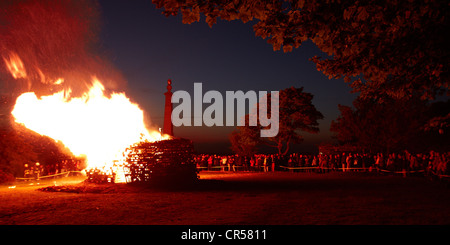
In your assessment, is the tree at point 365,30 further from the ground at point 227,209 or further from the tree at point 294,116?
the tree at point 294,116

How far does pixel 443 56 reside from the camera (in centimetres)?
791

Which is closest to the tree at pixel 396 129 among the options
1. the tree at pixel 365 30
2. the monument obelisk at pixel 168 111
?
the monument obelisk at pixel 168 111

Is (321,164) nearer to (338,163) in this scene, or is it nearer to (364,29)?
(338,163)

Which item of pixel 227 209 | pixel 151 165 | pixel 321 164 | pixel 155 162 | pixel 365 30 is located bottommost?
pixel 227 209

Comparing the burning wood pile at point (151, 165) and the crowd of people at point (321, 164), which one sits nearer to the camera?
the burning wood pile at point (151, 165)

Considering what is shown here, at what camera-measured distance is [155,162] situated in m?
16.9

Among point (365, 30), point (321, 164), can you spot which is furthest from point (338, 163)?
point (365, 30)

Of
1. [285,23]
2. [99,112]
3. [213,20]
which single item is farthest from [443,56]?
[99,112]

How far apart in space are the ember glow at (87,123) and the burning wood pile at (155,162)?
799mm

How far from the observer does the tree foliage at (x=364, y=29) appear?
655 cm

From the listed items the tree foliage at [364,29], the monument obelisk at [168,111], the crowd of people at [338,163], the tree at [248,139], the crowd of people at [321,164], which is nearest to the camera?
the tree foliage at [364,29]

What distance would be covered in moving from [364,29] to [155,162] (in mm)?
12183

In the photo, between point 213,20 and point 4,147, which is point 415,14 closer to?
point 213,20

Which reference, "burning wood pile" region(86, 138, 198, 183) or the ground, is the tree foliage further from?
"burning wood pile" region(86, 138, 198, 183)
